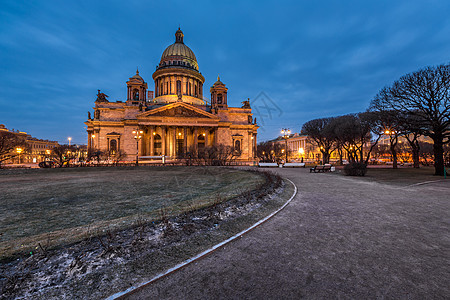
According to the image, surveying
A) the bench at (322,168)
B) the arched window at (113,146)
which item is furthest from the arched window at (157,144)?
the bench at (322,168)

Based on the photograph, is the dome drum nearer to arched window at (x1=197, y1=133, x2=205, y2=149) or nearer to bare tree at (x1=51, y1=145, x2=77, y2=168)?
arched window at (x1=197, y1=133, x2=205, y2=149)

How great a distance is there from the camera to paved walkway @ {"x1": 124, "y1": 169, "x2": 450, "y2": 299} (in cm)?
252

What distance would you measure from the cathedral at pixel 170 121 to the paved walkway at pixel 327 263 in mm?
31016

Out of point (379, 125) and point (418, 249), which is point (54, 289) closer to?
point (418, 249)

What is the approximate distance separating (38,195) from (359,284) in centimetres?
1177

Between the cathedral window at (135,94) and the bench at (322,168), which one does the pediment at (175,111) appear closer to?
the cathedral window at (135,94)

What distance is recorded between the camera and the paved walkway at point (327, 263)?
252 centimetres

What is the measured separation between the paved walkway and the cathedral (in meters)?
31.0

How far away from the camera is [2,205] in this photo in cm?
682

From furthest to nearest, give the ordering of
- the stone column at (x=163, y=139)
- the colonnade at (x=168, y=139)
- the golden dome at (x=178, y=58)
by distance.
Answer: the golden dome at (x=178, y=58) < the colonnade at (x=168, y=139) < the stone column at (x=163, y=139)

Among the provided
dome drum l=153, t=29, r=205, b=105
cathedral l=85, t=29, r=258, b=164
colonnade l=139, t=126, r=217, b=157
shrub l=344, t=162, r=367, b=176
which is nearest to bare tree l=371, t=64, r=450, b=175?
shrub l=344, t=162, r=367, b=176

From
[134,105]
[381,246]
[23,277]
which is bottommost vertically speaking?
[381,246]

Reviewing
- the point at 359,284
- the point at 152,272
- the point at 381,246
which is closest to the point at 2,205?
the point at 152,272

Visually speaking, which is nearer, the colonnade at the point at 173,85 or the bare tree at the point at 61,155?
the bare tree at the point at 61,155
